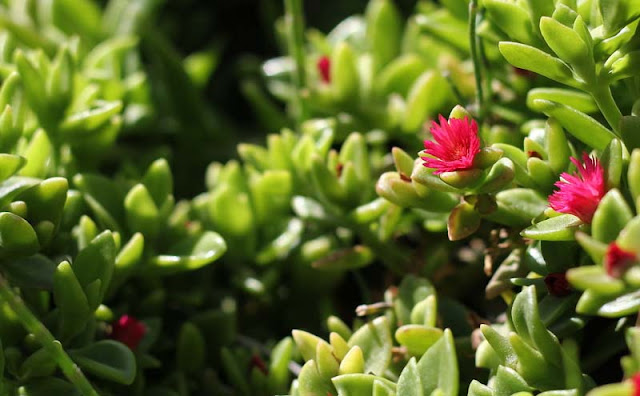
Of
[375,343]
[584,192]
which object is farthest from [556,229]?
[375,343]

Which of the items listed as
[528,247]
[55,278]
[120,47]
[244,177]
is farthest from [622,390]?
[120,47]

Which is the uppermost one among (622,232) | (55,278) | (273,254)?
(622,232)

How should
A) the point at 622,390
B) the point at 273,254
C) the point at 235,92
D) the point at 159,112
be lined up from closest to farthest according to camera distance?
1. the point at 622,390
2. the point at 273,254
3. the point at 159,112
4. the point at 235,92

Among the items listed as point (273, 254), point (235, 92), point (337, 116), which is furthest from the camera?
point (235, 92)

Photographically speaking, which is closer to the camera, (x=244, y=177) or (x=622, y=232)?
(x=622, y=232)

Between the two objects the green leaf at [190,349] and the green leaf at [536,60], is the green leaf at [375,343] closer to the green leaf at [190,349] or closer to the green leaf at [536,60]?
the green leaf at [190,349]

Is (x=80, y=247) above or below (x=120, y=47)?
below

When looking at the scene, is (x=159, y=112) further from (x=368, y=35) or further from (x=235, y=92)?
(x=368, y=35)

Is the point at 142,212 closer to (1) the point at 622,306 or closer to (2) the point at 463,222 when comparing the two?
(2) the point at 463,222

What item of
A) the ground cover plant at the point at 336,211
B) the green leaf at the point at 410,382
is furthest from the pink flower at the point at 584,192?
the green leaf at the point at 410,382
